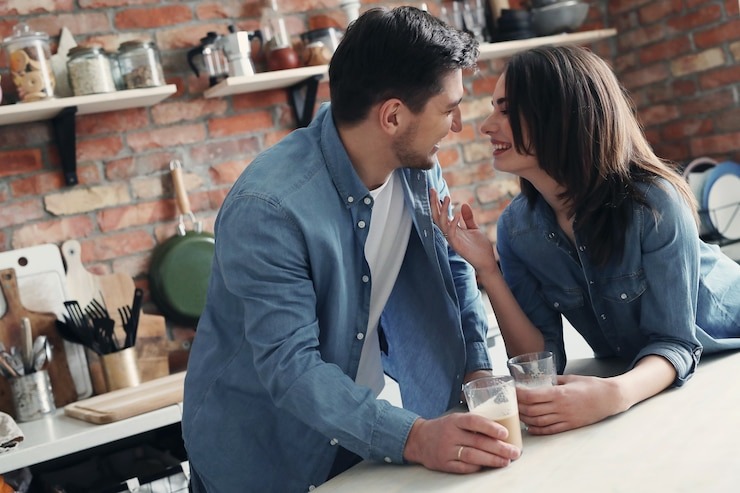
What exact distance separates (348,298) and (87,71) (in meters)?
1.48

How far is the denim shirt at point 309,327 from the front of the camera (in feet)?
4.40

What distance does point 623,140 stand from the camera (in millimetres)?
1625

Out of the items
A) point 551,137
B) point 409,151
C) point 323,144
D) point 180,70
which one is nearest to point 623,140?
point 551,137

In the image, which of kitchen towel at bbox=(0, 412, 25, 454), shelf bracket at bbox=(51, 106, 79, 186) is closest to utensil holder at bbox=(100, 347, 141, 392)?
kitchen towel at bbox=(0, 412, 25, 454)

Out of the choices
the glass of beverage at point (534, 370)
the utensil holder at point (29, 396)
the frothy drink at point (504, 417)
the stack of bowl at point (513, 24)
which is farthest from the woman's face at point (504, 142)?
the stack of bowl at point (513, 24)

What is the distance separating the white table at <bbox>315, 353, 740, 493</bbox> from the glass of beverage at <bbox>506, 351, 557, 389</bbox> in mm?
92

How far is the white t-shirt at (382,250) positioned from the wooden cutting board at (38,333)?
4.16 ft

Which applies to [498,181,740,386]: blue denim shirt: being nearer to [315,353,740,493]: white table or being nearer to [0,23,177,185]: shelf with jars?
[315,353,740,493]: white table

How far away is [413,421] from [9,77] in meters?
1.95

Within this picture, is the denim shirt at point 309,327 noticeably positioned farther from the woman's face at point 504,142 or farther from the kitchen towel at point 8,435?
the kitchen towel at point 8,435

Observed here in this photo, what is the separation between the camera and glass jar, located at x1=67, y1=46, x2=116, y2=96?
2.64 meters

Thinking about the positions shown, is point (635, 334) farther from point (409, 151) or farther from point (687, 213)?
point (409, 151)

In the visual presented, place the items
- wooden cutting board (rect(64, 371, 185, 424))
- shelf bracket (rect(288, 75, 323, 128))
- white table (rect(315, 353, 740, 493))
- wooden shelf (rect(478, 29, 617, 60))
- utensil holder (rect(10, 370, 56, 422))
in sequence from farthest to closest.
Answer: wooden shelf (rect(478, 29, 617, 60)), shelf bracket (rect(288, 75, 323, 128)), utensil holder (rect(10, 370, 56, 422)), wooden cutting board (rect(64, 371, 185, 424)), white table (rect(315, 353, 740, 493))

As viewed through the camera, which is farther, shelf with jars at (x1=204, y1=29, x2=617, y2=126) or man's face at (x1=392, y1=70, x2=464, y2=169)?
shelf with jars at (x1=204, y1=29, x2=617, y2=126)
